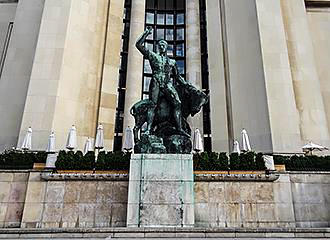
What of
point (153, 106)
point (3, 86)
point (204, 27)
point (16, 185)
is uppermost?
point (204, 27)

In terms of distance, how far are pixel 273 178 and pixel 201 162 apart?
9.27ft

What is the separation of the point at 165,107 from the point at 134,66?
503 inches

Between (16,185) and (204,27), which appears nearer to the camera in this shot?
(16,185)

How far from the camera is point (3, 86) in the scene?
2023cm

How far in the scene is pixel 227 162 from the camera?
1268 cm

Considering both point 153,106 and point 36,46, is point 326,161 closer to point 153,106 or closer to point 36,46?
point 153,106

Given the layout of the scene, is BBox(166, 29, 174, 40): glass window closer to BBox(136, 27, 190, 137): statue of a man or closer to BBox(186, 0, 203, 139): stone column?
BBox(186, 0, 203, 139): stone column

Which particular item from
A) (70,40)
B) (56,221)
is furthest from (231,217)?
(70,40)

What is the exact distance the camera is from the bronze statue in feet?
38.7

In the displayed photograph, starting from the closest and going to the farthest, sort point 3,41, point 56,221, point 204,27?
point 56,221 < point 3,41 < point 204,27

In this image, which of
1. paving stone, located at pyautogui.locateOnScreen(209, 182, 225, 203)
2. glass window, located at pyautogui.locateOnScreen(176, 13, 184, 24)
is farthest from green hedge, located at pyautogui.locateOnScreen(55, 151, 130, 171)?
glass window, located at pyautogui.locateOnScreen(176, 13, 184, 24)

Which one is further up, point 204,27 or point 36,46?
point 204,27

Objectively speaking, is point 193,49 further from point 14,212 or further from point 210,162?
point 14,212

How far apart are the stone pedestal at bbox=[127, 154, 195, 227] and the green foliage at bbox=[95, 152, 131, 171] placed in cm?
171
